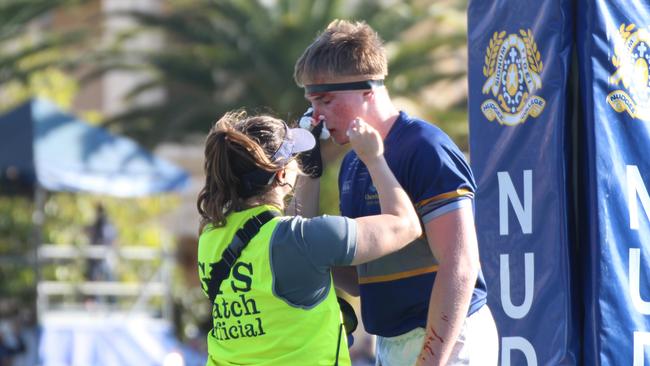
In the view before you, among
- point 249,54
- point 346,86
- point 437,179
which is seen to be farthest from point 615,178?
point 249,54

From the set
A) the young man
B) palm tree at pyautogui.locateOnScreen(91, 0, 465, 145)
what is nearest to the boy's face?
the young man

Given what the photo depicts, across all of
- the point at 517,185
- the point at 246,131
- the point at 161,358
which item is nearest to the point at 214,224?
the point at 246,131

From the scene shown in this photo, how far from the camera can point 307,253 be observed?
361 centimetres

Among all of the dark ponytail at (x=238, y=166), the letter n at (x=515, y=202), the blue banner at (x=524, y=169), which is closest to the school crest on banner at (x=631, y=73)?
the blue banner at (x=524, y=169)

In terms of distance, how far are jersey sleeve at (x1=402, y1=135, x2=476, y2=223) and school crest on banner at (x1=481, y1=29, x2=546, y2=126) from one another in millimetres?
834

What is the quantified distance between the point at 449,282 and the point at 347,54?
855 millimetres

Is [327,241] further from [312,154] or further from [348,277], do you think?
[348,277]

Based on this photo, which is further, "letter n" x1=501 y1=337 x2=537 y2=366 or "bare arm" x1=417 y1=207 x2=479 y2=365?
"letter n" x1=501 y1=337 x2=537 y2=366

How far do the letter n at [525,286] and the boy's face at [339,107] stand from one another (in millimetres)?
1007

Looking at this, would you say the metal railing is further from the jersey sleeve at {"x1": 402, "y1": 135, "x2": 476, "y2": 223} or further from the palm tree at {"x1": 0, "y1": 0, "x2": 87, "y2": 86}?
the jersey sleeve at {"x1": 402, "y1": 135, "x2": 476, "y2": 223}

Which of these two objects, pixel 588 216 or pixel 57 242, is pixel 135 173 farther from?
pixel 588 216

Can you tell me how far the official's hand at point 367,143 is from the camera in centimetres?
373

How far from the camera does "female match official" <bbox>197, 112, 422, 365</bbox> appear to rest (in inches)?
143

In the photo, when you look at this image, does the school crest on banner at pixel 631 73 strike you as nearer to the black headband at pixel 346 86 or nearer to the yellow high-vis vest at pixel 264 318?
the black headband at pixel 346 86
